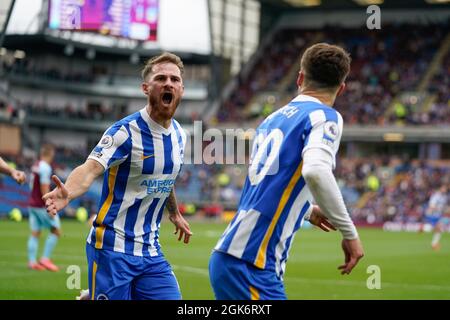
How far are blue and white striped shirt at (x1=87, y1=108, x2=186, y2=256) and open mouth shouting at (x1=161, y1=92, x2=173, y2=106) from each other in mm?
188

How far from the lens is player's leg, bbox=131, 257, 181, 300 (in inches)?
240

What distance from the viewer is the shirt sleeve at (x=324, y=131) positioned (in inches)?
175

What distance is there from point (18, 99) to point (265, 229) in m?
47.8

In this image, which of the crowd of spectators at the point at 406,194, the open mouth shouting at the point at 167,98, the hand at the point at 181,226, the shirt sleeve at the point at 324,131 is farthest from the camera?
the crowd of spectators at the point at 406,194

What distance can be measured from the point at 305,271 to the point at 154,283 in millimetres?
10207

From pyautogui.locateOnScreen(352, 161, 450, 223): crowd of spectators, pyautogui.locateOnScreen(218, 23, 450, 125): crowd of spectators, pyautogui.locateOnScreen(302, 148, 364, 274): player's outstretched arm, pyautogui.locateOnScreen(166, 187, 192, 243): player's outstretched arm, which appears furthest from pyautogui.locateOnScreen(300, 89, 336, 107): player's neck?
pyautogui.locateOnScreen(218, 23, 450, 125): crowd of spectators

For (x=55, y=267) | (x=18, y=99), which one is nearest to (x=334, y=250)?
(x=55, y=267)

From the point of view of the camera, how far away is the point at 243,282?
182 inches

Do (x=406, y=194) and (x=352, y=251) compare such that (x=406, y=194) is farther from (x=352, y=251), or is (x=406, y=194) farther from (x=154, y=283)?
(x=352, y=251)

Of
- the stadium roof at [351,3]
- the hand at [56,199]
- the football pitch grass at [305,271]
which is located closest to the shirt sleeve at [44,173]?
the football pitch grass at [305,271]

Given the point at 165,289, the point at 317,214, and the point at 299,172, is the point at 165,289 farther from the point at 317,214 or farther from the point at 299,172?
the point at 299,172

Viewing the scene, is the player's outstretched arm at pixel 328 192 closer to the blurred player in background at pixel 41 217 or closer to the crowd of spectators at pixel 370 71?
the blurred player in background at pixel 41 217

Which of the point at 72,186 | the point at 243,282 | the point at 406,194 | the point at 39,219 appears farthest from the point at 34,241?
the point at 406,194

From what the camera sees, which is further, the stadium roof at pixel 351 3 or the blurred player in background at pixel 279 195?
the stadium roof at pixel 351 3
